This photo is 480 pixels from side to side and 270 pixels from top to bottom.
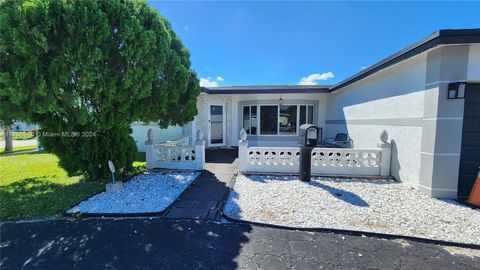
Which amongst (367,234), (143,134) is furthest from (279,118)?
(367,234)

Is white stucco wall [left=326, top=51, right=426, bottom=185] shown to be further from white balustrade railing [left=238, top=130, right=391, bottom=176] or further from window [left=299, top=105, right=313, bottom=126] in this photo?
window [left=299, top=105, right=313, bottom=126]

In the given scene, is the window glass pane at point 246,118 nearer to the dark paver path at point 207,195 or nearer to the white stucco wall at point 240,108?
the white stucco wall at point 240,108

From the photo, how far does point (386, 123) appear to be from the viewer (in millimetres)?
5883

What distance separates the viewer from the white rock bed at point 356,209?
3.19 metres

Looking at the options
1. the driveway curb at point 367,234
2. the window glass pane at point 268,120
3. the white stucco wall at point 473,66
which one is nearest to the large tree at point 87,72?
the driveway curb at point 367,234

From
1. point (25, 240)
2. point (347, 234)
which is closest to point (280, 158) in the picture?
point (347, 234)

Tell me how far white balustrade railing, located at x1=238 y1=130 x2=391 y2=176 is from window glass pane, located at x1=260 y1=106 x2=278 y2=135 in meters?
4.53

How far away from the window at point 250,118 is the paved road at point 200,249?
777 centimetres

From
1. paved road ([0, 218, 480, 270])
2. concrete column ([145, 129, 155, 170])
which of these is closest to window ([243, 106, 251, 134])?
concrete column ([145, 129, 155, 170])

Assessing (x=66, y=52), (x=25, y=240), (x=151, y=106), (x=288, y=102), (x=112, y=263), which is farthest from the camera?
(x=288, y=102)

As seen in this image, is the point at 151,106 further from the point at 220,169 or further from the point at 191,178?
the point at 220,169

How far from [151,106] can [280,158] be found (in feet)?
12.7

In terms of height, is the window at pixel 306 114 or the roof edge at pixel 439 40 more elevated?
the roof edge at pixel 439 40

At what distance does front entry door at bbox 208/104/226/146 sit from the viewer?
10633 mm
